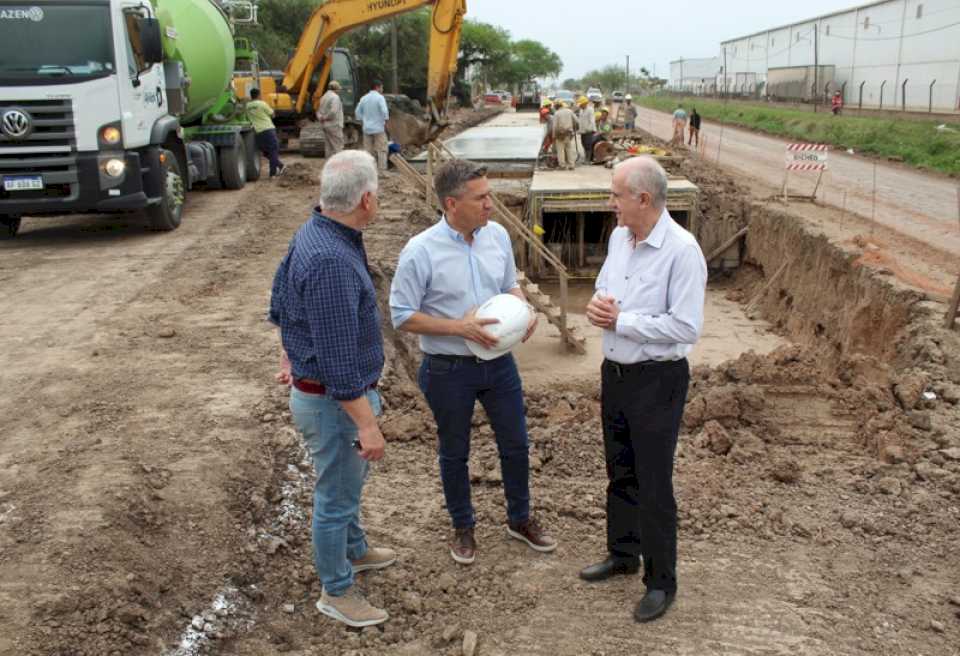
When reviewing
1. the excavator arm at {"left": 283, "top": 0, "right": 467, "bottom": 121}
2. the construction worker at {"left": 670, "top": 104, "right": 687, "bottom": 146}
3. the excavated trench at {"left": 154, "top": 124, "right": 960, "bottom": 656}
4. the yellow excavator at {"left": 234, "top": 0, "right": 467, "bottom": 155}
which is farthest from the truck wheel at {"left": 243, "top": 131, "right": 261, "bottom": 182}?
the construction worker at {"left": 670, "top": 104, "right": 687, "bottom": 146}

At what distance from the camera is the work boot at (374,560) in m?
4.22

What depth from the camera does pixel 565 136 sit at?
21016mm

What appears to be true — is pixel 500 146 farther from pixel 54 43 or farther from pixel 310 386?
pixel 310 386

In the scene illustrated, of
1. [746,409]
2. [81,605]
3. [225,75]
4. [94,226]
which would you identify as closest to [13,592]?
[81,605]

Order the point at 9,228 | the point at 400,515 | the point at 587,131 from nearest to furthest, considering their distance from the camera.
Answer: the point at 400,515
the point at 9,228
the point at 587,131

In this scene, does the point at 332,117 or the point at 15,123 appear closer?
the point at 15,123

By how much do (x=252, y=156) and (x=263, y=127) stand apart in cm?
80

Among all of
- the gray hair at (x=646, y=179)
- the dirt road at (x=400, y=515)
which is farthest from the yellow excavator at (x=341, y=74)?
the gray hair at (x=646, y=179)

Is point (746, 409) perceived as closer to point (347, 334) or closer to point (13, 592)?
point (347, 334)

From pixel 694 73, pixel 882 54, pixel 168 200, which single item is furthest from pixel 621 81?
pixel 168 200

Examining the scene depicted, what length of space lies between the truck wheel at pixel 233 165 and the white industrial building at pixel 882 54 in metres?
31.1

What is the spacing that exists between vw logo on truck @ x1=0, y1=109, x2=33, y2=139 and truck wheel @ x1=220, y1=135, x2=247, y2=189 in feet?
17.4

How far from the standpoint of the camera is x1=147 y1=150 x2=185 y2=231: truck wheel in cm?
1098

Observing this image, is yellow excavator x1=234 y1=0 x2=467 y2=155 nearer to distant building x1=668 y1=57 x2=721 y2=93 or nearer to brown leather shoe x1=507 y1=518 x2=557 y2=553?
brown leather shoe x1=507 y1=518 x2=557 y2=553
